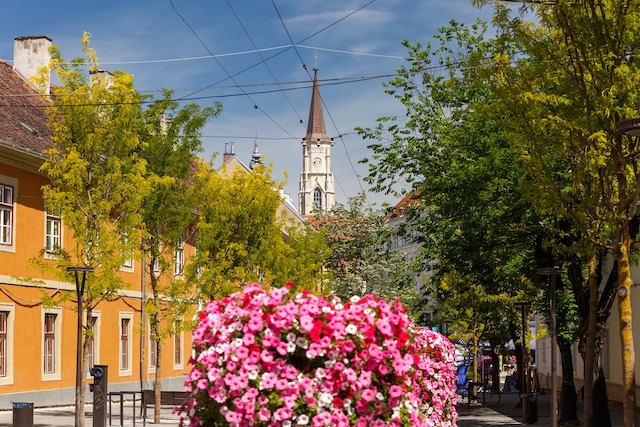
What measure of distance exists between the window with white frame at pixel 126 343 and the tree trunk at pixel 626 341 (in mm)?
22479

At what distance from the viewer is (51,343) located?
32469mm

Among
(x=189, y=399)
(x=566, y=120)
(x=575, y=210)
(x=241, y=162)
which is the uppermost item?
(x=241, y=162)

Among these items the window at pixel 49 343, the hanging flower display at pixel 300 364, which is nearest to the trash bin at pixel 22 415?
the hanging flower display at pixel 300 364

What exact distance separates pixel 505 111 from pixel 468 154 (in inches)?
326

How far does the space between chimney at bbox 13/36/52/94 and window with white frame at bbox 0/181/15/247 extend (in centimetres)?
916

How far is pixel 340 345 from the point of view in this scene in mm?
8445

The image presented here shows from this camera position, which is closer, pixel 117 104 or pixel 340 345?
pixel 340 345

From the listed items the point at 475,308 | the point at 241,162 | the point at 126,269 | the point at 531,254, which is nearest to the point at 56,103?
the point at 531,254

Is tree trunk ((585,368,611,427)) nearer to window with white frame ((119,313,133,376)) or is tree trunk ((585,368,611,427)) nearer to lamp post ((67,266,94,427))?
lamp post ((67,266,94,427))

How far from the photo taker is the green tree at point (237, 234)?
3150 centimetres

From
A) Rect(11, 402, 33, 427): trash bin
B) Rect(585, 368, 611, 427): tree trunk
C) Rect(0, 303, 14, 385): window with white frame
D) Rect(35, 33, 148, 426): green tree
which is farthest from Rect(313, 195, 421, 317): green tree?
Rect(11, 402, 33, 427): trash bin

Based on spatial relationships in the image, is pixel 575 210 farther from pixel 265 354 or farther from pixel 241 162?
pixel 241 162

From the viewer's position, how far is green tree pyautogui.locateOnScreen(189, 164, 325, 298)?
1240 inches

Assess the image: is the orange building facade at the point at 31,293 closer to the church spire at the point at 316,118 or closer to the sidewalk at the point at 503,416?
the sidewalk at the point at 503,416
